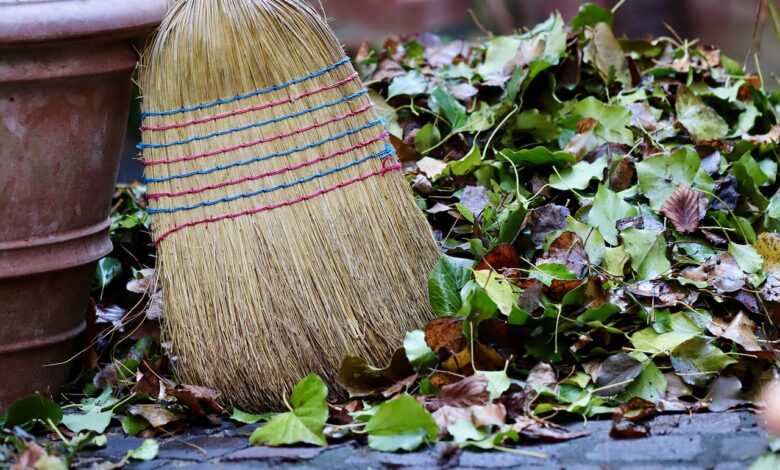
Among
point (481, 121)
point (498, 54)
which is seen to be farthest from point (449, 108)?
point (498, 54)

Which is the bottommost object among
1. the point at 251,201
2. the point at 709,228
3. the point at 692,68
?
the point at 709,228

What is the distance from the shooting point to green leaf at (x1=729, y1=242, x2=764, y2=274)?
7.39 feet

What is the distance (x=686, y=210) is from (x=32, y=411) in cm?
142

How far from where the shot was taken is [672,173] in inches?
98.3

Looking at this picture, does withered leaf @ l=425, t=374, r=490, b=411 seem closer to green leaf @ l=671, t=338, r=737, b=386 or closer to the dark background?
green leaf @ l=671, t=338, r=737, b=386

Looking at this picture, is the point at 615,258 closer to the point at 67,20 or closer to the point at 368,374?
the point at 368,374

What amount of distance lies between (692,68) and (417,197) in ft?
3.20

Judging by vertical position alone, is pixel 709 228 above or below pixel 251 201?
below

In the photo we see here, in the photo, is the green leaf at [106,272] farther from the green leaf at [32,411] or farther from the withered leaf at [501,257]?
the withered leaf at [501,257]

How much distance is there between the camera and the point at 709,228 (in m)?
2.42

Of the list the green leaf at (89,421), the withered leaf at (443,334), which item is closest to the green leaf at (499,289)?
the withered leaf at (443,334)

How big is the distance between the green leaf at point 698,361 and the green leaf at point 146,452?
96cm

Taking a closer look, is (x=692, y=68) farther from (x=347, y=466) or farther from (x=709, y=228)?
(x=347, y=466)

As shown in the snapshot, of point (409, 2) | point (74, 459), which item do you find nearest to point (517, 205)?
point (74, 459)
